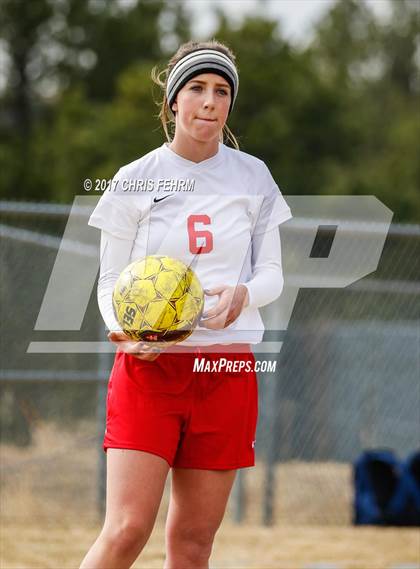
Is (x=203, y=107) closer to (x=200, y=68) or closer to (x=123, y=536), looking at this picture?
(x=200, y=68)

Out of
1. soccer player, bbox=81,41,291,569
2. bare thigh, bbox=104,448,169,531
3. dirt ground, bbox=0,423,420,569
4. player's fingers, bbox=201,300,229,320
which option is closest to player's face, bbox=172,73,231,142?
soccer player, bbox=81,41,291,569

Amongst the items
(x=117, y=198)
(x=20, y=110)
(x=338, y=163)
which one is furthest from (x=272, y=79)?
(x=117, y=198)

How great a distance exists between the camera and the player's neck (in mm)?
3564

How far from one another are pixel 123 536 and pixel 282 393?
5228 millimetres

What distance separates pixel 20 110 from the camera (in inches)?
1398

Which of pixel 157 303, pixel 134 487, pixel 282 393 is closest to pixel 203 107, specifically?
pixel 157 303

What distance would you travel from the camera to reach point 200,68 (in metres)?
3.55

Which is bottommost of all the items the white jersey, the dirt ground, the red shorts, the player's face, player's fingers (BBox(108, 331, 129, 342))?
the dirt ground

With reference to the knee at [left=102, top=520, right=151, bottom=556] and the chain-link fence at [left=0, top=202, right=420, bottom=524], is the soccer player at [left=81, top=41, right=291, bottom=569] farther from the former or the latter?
the chain-link fence at [left=0, top=202, right=420, bottom=524]

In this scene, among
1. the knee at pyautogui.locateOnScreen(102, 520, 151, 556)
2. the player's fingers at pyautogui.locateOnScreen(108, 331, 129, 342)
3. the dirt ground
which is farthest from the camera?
the dirt ground

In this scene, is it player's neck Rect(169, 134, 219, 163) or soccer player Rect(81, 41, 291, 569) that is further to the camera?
player's neck Rect(169, 134, 219, 163)

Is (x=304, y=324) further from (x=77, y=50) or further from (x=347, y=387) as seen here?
(x=77, y=50)

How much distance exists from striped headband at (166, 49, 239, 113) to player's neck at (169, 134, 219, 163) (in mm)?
161

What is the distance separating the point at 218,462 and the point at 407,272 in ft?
17.3
